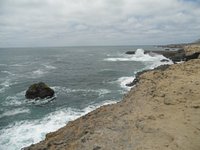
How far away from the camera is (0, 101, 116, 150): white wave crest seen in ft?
63.6

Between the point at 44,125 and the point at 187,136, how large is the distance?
51.2 ft

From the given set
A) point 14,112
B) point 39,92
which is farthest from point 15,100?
point 14,112

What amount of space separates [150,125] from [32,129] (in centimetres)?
1414

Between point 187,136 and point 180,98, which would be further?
point 180,98

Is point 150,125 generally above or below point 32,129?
above

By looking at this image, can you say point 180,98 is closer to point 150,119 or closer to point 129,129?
point 150,119

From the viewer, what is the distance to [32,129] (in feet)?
72.1

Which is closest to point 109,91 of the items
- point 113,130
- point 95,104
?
point 95,104

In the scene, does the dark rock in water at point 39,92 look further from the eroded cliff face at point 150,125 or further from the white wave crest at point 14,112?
the eroded cliff face at point 150,125

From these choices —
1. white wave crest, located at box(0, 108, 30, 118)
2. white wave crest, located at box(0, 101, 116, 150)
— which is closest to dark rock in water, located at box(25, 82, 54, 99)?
white wave crest, located at box(0, 108, 30, 118)

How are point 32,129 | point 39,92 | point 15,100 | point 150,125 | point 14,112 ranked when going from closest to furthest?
point 150,125, point 32,129, point 14,112, point 15,100, point 39,92

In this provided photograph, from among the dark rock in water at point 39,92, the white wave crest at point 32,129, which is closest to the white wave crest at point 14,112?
the white wave crest at point 32,129

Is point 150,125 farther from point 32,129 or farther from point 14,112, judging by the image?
point 14,112

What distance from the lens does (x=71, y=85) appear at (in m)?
42.1
